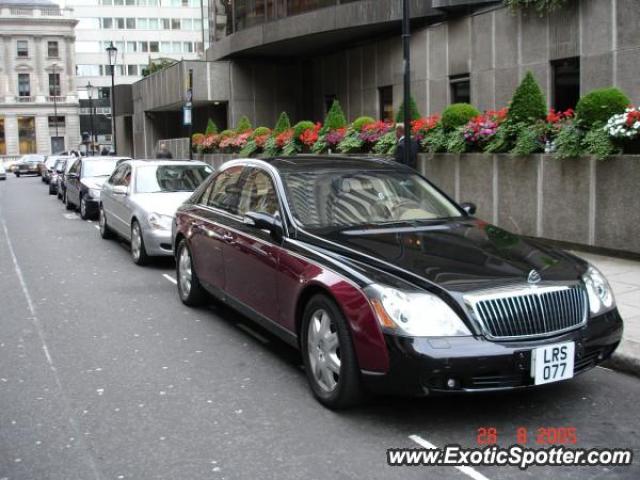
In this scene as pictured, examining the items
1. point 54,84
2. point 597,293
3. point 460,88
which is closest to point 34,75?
point 54,84

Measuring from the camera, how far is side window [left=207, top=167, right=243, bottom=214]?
7281 mm

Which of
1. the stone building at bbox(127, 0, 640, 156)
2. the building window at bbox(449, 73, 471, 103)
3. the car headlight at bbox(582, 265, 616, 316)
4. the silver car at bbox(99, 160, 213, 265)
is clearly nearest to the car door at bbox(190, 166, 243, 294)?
the silver car at bbox(99, 160, 213, 265)

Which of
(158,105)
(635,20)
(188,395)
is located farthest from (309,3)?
(188,395)

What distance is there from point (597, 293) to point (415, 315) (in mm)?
1419

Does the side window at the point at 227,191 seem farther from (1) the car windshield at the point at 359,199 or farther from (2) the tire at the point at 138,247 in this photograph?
(2) the tire at the point at 138,247

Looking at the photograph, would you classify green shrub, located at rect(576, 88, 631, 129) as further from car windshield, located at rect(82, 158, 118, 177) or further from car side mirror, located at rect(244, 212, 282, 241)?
car windshield, located at rect(82, 158, 118, 177)

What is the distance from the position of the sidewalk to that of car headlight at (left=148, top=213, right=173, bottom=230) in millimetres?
5838

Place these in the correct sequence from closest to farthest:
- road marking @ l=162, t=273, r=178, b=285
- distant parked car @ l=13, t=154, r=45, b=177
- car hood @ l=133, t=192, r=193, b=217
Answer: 1. road marking @ l=162, t=273, r=178, b=285
2. car hood @ l=133, t=192, r=193, b=217
3. distant parked car @ l=13, t=154, r=45, b=177

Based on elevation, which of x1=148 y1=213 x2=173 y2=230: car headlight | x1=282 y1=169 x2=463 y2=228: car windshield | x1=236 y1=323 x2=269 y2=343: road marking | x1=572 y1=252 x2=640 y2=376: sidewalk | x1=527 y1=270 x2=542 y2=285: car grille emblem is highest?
x1=282 y1=169 x2=463 y2=228: car windshield

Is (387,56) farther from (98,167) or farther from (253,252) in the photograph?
(253,252)

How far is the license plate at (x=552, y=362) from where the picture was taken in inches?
177

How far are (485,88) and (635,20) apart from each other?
484 centimetres

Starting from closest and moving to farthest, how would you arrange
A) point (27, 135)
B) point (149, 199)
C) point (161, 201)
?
point (161, 201) < point (149, 199) < point (27, 135)

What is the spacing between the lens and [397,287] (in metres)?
4.64
